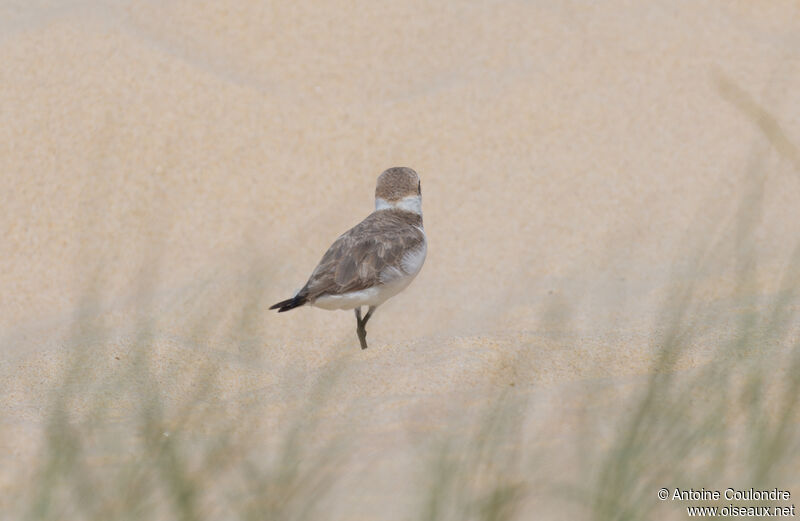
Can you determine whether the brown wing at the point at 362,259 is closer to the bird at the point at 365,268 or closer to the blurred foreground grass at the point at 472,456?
the bird at the point at 365,268

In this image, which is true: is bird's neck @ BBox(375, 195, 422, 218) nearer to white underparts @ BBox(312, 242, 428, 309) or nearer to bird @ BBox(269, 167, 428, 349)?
bird @ BBox(269, 167, 428, 349)

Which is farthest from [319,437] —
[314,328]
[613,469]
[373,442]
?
[314,328]

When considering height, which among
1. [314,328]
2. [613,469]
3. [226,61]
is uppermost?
[226,61]

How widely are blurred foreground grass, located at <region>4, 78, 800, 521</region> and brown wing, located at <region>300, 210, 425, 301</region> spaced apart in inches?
Result: 37.1

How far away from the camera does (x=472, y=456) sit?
6.66 ft

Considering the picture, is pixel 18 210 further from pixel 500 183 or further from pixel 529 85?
pixel 529 85

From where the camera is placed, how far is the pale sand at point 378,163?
4293mm

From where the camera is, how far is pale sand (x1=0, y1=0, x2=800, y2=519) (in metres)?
4.29

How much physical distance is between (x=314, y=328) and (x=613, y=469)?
105 inches

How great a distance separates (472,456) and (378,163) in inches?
138

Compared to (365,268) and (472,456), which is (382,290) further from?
(472,456)

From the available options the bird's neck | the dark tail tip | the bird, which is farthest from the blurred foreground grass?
the bird's neck

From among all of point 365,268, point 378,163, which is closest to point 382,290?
point 365,268

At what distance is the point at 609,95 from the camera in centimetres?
580
